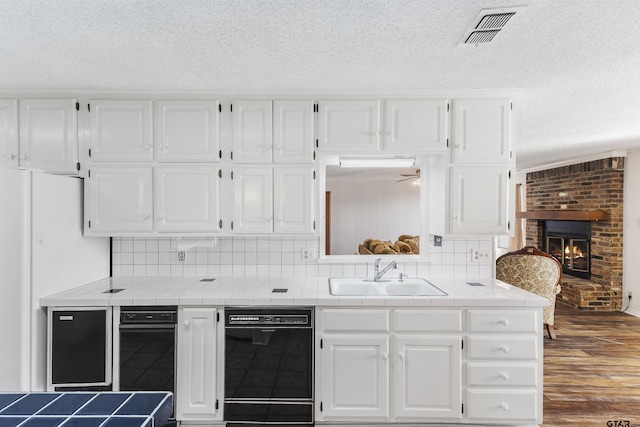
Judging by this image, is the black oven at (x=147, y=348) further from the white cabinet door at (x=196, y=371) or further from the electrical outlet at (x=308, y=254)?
the electrical outlet at (x=308, y=254)

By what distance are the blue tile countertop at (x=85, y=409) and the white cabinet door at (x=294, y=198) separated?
67.0 inches

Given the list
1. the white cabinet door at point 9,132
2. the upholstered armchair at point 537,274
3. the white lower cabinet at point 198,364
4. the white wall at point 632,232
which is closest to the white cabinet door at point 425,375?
the white lower cabinet at point 198,364

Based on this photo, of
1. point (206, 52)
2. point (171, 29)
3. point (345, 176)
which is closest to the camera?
point (171, 29)

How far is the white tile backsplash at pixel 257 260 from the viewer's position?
292 centimetres

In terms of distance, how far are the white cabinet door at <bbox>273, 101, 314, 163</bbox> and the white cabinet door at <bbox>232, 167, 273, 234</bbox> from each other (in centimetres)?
16

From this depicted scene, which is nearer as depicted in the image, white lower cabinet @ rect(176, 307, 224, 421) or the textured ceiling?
the textured ceiling

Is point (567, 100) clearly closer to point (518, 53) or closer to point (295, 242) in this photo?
point (518, 53)

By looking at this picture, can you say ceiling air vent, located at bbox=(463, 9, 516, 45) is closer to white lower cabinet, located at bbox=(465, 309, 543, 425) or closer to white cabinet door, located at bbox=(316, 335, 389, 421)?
white lower cabinet, located at bbox=(465, 309, 543, 425)

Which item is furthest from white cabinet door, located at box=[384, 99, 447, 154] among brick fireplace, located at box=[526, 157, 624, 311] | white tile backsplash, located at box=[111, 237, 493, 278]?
brick fireplace, located at box=[526, 157, 624, 311]

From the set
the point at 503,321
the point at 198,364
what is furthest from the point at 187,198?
the point at 503,321

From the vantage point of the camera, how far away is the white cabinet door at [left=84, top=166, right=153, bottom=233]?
2.58 metres

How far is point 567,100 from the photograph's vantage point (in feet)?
9.05

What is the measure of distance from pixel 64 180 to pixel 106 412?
2.08m

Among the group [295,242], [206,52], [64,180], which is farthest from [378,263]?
[64,180]
